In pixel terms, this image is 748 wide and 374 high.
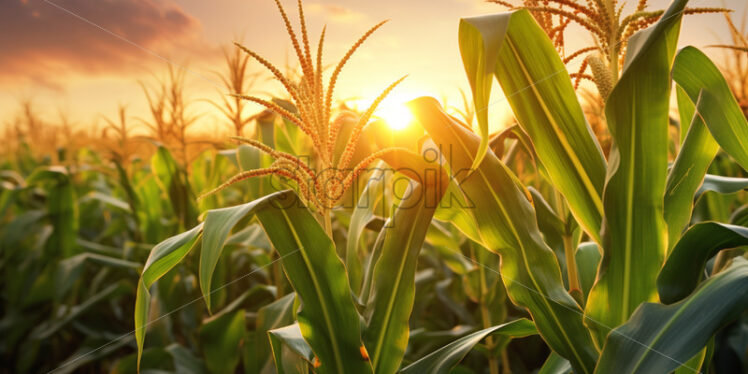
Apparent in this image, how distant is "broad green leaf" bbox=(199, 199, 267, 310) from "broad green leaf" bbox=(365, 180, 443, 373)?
0.25m

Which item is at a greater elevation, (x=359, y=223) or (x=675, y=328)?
(x=359, y=223)

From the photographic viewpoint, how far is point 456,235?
1770mm

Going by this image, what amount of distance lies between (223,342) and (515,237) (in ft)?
3.66

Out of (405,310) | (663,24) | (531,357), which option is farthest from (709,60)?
(531,357)

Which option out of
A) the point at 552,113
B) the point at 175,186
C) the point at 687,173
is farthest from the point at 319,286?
the point at 175,186

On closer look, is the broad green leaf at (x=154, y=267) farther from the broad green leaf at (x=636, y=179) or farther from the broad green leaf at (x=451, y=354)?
the broad green leaf at (x=636, y=179)

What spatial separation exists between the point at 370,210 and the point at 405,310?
0.28 metres

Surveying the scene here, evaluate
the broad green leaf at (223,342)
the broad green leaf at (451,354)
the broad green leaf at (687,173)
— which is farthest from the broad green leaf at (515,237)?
the broad green leaf at (223,342)

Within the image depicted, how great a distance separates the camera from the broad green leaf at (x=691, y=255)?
0.66m

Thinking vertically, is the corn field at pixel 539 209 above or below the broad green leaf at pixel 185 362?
above

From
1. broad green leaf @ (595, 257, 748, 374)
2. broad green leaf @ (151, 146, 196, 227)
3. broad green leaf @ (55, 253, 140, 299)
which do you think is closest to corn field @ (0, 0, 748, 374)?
broad green leaf @ (595, 257, 748, 374)

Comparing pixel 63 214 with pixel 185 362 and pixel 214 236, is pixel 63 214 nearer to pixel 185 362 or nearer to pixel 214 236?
pixel 185 362

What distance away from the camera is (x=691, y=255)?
2.23 feet

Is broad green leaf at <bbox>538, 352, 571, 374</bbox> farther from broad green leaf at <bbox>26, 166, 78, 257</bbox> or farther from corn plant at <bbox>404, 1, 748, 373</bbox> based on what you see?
broad green leaf at <bbox>26, 166, 78, 257</bbox>
